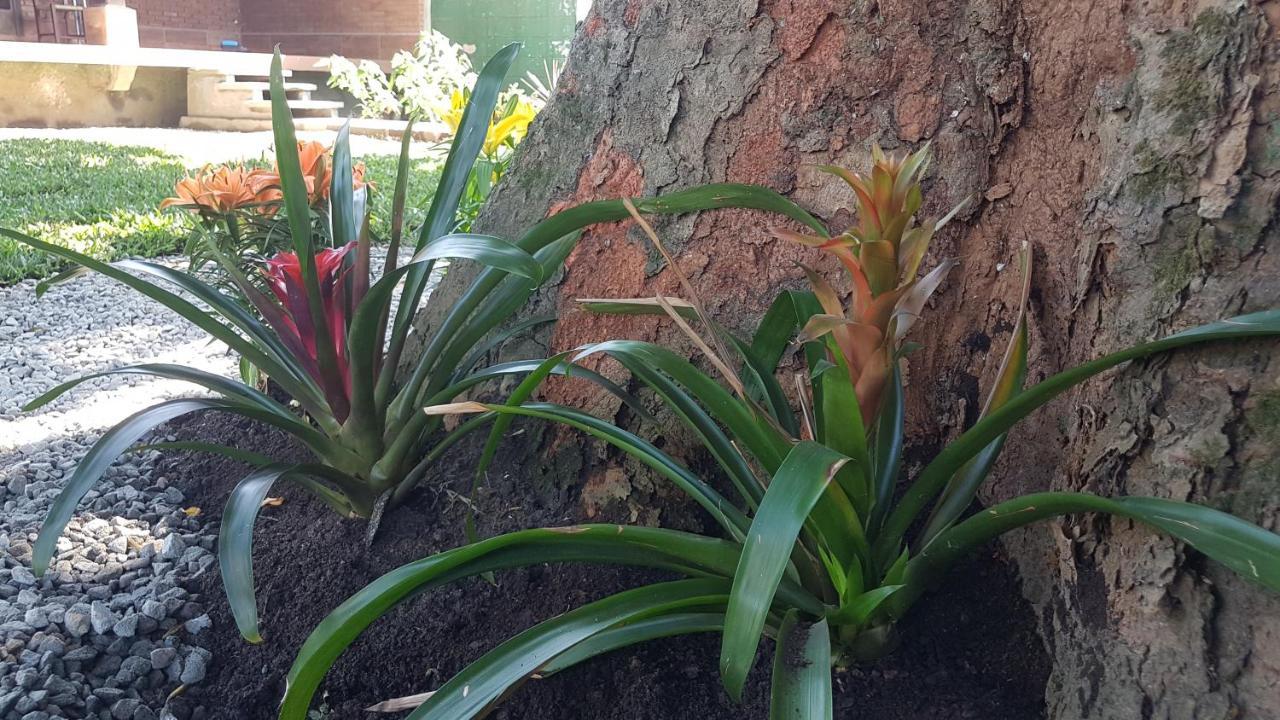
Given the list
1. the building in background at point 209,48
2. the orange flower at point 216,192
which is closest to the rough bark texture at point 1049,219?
the orange flower at point 216,192

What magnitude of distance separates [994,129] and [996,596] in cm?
79

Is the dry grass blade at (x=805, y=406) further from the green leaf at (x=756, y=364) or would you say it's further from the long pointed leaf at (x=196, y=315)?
the long pointed leaf at (x=196, y=315)

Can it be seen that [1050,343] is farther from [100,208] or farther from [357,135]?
[357,135]

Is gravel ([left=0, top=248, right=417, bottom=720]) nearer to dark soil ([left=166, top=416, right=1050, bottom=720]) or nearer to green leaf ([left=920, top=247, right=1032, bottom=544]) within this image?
dark soil ([left=166, top=416, right=1050, bottom=720])

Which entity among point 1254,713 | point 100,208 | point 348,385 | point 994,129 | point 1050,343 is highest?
point 994,129

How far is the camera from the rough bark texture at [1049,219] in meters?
1.07

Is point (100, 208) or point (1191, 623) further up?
point (1191, 623)

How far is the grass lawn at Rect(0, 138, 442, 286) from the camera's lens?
14.7 ft

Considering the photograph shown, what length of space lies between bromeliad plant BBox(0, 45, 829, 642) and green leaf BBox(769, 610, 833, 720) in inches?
23.0

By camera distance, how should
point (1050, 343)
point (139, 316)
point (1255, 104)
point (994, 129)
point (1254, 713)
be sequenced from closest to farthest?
point (1254, 713) → point (1255, 104) → point (1050, 343) → point (994, 129) → point (139, 316)

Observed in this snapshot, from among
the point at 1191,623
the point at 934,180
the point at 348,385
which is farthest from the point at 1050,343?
the point at 348,385

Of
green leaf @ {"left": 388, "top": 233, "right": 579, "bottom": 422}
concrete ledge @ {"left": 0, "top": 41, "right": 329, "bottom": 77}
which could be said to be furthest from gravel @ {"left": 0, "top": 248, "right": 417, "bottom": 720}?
concrete ledge @ {"left": 0, "top": 41, "right": 329, "bottom": 77}

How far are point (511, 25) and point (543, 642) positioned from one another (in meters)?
13.2

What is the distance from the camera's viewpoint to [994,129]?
1.53m
